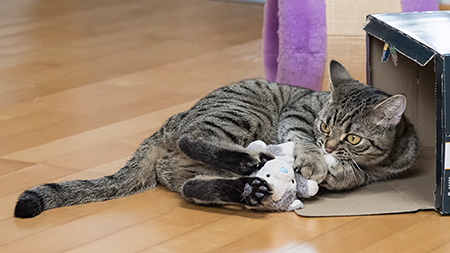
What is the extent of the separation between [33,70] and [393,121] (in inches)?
87.1

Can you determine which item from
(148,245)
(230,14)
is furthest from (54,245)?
(230,14)

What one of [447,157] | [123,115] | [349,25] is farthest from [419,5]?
[123,115]

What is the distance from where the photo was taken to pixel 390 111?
1972 mm

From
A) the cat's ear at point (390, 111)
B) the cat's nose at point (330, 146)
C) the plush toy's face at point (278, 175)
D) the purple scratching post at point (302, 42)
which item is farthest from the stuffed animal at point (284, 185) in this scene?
the purple scratching post at point (302, 42)

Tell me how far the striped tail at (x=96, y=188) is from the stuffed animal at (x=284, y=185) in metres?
0.37

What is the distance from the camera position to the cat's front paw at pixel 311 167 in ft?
6.52

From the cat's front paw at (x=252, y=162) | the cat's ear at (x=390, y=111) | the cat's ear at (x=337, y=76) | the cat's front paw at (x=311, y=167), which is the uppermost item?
the cat's ear at (x=337, y=76)

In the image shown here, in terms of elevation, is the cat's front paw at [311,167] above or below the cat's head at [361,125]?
below

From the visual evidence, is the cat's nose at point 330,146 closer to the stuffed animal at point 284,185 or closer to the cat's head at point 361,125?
the cat's head at point 361,125

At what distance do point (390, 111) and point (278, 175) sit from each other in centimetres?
36

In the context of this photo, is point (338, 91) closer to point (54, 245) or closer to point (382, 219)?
point (382, 219)

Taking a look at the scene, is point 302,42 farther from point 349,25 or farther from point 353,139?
point 353,139

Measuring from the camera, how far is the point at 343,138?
2.03 m

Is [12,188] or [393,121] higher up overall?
[393,121]
